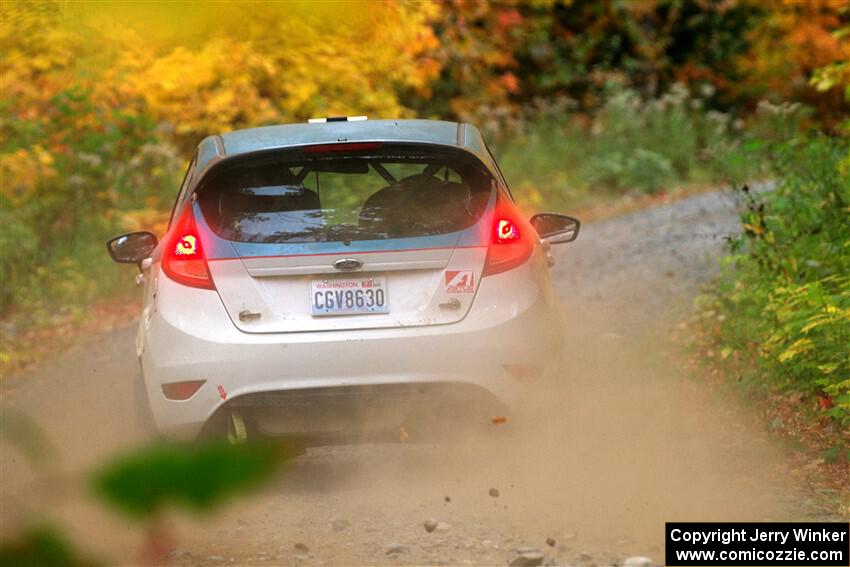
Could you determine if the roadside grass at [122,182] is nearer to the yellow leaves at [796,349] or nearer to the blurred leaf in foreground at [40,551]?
the yellow leaves at [796,349]

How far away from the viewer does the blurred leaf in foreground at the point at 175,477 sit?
0.75 metres

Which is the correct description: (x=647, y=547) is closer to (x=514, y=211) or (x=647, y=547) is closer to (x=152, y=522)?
(x=514, y=211)

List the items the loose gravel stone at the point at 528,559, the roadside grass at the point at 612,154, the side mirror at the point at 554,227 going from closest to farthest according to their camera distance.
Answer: the loose gravel stone at the point at 528,559, the side mirror at the point at 554,227, the roadside grass at the point at 612,154

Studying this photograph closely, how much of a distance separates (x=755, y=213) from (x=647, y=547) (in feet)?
13.0

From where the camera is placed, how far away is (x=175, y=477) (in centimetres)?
75

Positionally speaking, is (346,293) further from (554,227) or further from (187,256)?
(554,227)

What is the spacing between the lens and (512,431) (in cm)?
560

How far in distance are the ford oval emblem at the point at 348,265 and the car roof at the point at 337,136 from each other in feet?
Answer: 1.86

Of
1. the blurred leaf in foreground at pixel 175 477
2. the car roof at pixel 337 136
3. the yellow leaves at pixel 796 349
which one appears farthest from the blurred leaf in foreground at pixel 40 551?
the yellow leaves at pixel 796 349

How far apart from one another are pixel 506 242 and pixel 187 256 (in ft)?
4.30

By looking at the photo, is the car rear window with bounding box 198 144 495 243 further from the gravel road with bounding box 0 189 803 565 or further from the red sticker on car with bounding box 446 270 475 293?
the gravel road with bounding box 0 189 803 565

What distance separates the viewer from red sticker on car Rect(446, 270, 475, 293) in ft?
17.4

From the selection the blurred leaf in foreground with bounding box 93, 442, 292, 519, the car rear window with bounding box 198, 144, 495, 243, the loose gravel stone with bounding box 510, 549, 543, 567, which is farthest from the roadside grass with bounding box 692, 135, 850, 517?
the blurred leaf in foreground with bounding box 93, 442, 292, 519

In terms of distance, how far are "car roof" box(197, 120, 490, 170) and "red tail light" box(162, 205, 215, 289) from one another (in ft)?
0.85
